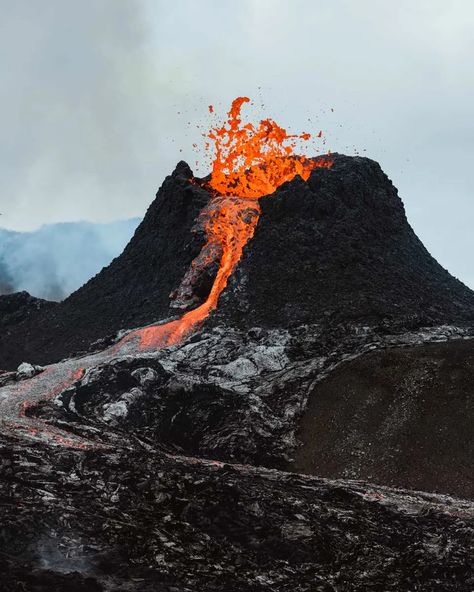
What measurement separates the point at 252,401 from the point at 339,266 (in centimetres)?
1493

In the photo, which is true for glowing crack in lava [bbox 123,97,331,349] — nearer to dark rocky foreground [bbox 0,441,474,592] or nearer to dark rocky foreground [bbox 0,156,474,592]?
dark rocky foreground [bbox 0,156,474,592]

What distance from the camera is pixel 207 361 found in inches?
1234

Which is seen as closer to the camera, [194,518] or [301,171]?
[194,518]

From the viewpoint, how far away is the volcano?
12.4m

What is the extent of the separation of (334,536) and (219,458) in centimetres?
967

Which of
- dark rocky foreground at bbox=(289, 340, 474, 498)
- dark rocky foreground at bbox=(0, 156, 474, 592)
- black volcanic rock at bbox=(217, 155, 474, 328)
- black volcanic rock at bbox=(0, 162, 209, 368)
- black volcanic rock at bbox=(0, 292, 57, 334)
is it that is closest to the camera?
dark rocky foreground at bbox=(0, 156, 474, 592)

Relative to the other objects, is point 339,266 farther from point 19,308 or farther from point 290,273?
point 19,308

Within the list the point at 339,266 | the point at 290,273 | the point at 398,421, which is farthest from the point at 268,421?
the point at 339,266

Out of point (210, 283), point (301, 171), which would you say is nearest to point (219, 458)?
point (210, 283)

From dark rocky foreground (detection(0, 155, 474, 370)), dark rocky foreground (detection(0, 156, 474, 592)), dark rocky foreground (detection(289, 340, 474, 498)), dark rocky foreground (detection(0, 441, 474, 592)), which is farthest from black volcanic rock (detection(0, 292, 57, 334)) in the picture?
dark rocky foreground (detection(0, 441, 474, 592))

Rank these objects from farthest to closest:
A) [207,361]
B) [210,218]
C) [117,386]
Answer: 1. [210,218]
2. [207,361]
3. [117,386]

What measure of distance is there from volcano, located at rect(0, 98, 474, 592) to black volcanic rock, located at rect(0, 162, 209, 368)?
239 mm

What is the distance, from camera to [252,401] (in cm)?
2688

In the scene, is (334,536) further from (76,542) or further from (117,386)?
(117,386)
